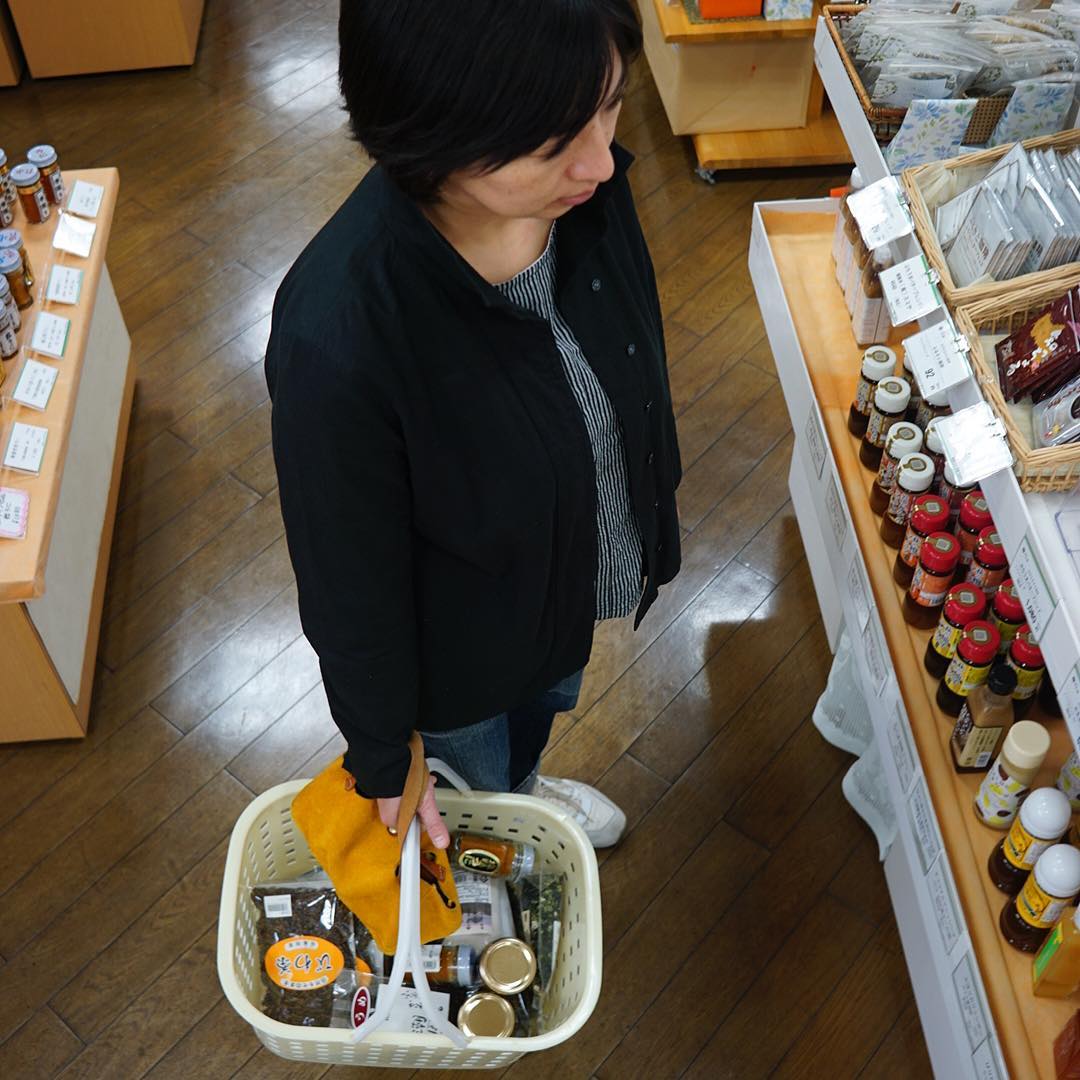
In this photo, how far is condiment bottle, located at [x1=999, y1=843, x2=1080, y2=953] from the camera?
1.58 metres

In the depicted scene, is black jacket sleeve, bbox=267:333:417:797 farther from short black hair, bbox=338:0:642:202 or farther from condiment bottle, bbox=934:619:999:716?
condiment bottle, bbox=934:619:999:716

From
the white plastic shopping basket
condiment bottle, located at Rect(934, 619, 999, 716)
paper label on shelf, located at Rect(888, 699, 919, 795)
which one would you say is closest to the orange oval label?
the white plastic shopping basket

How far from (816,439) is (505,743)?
3.11ft

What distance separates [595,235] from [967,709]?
0.96m

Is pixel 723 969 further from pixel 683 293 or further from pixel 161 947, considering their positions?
pixel 683 293

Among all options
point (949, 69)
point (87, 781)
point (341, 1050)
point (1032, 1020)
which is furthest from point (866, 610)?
point (87, 781)

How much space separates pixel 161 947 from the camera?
2449 mm

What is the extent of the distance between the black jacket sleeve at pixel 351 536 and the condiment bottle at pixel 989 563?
96 centimetres

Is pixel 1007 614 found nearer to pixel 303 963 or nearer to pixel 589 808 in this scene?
pixel 589 808

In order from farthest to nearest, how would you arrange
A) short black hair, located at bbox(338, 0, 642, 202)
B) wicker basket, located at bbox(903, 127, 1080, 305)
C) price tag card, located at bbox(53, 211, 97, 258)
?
price tag card, located at bbox(53, 211, 97, 258) < wicker basket, located at bbox(903, 127, 1080, 305) < short black hair, located at bbox(338, 0, 642, 202)

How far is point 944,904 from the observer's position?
6.09ft

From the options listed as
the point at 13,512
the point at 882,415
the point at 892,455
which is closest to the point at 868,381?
the point at 882,415

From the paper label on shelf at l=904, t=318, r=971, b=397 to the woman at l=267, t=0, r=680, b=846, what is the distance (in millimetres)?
426

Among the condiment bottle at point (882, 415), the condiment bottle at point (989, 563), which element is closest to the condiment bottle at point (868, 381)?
the condiment bottle at point (882, 415)
